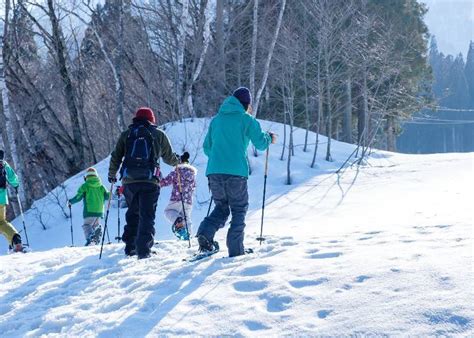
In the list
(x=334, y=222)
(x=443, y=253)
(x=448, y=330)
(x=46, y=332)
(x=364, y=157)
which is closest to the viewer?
(x=448, y=330)

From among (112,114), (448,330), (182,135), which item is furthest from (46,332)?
(112,114)

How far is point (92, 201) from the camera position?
10.0 m

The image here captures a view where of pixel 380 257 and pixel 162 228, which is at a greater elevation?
pixel 380 257

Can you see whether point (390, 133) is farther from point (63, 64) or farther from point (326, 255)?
point (326, 255)

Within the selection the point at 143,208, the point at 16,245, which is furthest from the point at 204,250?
the point at 16,245

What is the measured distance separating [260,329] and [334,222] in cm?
693

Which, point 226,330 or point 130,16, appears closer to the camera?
point 226,330

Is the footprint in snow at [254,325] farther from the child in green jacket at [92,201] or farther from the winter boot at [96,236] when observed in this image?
the winter boot at [96,236]

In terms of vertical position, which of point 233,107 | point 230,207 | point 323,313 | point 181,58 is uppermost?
point 181,58

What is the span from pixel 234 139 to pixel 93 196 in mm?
5248

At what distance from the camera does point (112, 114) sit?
23.9 m

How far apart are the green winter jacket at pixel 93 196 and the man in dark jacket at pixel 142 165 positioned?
374 cm

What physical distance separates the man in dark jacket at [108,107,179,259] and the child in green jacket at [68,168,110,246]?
3.75 meters

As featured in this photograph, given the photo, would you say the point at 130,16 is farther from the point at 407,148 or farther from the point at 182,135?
the point at 407,148
